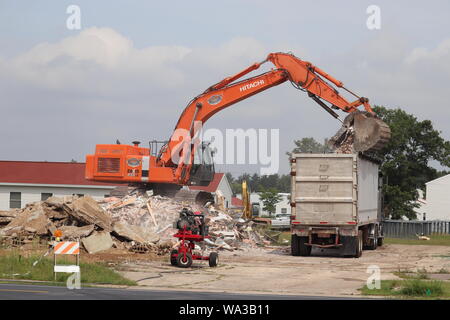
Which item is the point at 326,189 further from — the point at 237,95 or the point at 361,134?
the point at 237,95

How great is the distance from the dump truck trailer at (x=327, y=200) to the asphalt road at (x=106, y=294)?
467 inches

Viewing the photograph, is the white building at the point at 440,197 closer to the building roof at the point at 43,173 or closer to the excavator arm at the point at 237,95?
the building roof at the point at 43,173

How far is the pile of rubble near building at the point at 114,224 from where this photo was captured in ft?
87.7

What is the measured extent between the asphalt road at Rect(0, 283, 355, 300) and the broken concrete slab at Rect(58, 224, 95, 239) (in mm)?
9368

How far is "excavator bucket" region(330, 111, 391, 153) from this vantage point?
29.8 meters

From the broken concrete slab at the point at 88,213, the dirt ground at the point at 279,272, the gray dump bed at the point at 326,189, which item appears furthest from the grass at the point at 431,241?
the broken concrete slab at the point at 88,213

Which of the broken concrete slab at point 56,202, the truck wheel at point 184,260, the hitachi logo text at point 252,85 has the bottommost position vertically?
the truck wheel at point 184,260

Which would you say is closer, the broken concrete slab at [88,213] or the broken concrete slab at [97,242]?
the broken concrete slab at [97,242]

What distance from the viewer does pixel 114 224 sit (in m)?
27.9

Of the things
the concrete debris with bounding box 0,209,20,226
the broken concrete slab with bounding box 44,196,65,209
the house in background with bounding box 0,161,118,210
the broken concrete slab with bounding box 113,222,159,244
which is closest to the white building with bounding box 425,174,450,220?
the house in background with bounding box 0,161,118,210

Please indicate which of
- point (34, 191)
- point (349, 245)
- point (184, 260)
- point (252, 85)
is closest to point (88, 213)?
point (184, 260)
